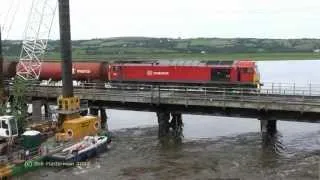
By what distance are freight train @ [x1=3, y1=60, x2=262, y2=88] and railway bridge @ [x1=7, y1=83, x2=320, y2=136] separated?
236 cm

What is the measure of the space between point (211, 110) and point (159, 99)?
5.20 meters

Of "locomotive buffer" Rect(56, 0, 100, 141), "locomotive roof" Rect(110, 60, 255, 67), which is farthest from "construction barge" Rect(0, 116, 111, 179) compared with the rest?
"locomotive roof" Rect(110, 60, 255, 67)

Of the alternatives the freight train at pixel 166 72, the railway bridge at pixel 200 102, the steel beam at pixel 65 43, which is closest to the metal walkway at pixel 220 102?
the railway bridge at pixel 200 102

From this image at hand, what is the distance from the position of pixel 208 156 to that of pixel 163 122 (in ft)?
31.6

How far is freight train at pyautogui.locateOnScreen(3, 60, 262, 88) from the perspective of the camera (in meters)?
60.7

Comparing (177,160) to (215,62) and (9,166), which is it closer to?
(9,166)

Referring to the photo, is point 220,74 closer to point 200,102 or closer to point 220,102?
point 200,102

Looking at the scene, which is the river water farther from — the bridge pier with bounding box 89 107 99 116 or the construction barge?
the bridge pier with bounding box 89 107 99 116

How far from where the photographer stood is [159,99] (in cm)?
5209

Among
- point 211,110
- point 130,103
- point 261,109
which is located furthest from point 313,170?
point 130,103

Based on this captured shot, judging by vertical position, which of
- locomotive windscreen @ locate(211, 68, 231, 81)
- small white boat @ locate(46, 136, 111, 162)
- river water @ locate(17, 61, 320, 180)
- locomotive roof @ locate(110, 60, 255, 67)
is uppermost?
locomotive roof @ locate(110, 60, 255, 67)

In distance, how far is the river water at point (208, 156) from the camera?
131 ft

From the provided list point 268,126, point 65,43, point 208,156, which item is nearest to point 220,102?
point 208,156

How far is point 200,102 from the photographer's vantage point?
5000cm
